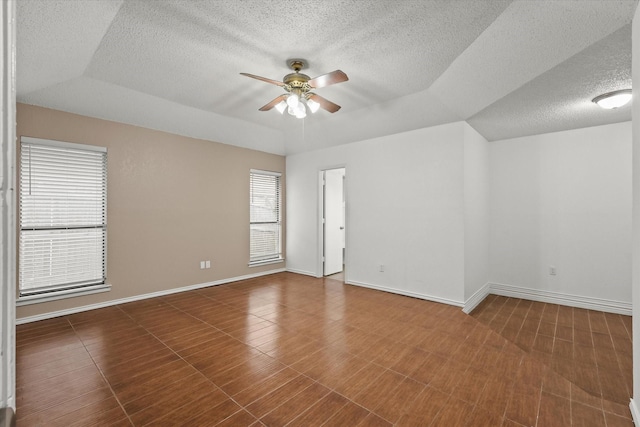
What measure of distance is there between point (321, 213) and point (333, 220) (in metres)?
0.41

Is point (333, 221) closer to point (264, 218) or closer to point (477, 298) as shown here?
point (264, 218)

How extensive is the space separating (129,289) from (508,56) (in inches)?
209

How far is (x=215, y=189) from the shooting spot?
5191mm

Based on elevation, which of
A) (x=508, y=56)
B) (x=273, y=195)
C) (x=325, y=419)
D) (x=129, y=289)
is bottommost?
(x=325, y=419)

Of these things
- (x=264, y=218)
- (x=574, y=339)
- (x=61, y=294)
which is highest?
(x=264, y=218)

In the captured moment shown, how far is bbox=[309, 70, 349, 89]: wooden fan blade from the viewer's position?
2.57 metres

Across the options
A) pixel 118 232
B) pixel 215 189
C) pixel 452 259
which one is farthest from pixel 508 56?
pixel 118 232

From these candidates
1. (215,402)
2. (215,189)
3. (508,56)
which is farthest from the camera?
(215,189)

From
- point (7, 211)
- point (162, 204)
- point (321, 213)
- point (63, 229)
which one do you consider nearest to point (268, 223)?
point (321, 213)

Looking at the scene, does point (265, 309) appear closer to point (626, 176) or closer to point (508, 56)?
point (508, 56)

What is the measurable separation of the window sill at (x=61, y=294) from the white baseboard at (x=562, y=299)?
19.8ft

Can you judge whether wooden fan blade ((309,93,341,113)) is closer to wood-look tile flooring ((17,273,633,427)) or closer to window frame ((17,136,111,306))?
wood-look tile flooring ((17,273,633,427))

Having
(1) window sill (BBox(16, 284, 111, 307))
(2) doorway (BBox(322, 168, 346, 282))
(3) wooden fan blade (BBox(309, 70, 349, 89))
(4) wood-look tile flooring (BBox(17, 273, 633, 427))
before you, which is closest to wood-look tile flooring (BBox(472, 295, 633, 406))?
(4) wood-look tile flooring (BBox(17, 273, 633, 427))

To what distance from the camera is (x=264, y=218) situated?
6.05 meters
